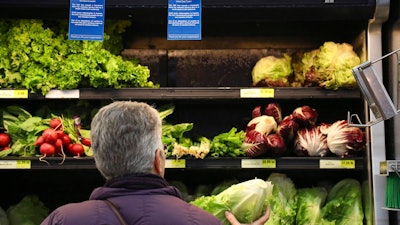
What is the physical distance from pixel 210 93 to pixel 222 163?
0.47 metres

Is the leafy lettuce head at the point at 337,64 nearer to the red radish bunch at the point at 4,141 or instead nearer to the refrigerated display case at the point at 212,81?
the refrigerated display case at the point at 212,81

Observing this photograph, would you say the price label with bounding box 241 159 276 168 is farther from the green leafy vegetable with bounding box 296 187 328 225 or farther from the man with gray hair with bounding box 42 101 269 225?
the man with gray hair with bounding box 42 101 269 225

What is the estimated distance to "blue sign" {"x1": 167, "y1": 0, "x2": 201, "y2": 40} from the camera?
11.2 feet

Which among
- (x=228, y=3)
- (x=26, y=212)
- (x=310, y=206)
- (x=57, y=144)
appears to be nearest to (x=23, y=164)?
(x=57, y=144)

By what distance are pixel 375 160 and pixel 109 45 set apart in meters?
2.05

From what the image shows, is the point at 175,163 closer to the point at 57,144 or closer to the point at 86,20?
the point at 57,144

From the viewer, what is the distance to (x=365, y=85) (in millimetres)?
3049

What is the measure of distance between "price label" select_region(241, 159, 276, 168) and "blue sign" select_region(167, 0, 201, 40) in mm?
883

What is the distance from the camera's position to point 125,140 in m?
1.94

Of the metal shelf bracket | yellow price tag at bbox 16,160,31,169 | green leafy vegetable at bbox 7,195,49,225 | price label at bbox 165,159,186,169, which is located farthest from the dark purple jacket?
green leafy vegetable at bbox 7,195,49,225

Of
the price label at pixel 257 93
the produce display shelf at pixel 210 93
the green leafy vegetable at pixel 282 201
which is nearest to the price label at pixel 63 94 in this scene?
the produce display shelf at pixel 210 93

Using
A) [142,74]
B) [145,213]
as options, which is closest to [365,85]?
[142,74]

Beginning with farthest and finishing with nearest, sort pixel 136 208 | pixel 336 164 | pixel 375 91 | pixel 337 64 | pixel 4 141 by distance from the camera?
pixel 4 141, pixel 337 64, pixel 336 164, pixel 375 91, pixel 136 208

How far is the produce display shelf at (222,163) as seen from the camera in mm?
3584
